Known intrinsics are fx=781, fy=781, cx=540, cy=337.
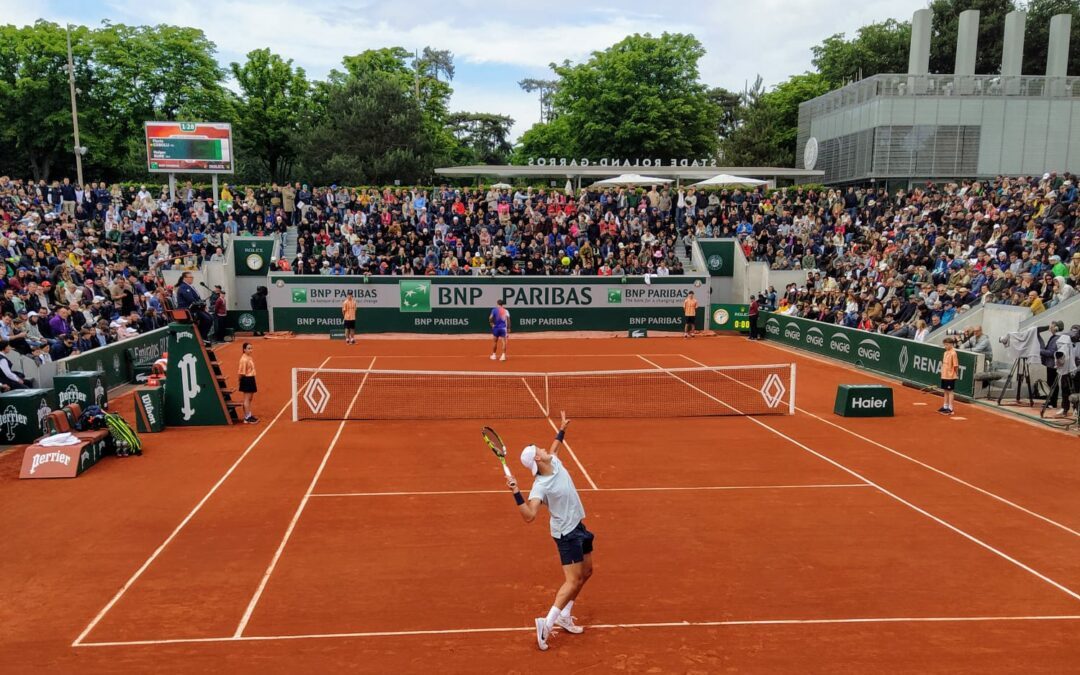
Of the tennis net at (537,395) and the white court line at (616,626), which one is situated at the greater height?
the tennis net at (537,395)

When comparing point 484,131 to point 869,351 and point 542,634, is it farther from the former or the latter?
point 542,634

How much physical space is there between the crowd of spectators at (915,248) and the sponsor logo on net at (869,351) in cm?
78

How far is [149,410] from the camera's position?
50.0ft

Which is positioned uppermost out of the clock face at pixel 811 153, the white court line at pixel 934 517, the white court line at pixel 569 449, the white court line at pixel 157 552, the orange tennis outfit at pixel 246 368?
the clock face at pixel 811 153

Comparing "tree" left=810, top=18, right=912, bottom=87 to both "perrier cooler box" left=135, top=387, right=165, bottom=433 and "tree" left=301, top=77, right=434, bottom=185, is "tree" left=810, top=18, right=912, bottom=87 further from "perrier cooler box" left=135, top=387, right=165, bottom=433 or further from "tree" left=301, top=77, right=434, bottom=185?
"perrier cooler box" left=135, top=387, right=165, bottom=433

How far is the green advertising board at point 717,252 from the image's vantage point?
118 ft

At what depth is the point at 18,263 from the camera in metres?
23.2

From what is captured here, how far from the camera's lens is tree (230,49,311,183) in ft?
202

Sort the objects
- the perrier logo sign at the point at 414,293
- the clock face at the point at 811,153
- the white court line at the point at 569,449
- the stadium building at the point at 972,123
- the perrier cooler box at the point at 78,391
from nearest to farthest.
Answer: the white court line at the point at 569,449, the perrier cooler box at the point at 78,391, the perrier logo sign at the point at 414,293, the stadium building at the point at 972,123, the clock face at the point at 811,153

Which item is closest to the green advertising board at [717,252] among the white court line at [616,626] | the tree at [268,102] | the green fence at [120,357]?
the green fence at [120,357]

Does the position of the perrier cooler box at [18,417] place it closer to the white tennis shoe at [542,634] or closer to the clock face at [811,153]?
the white tennis shoe at [542,634]

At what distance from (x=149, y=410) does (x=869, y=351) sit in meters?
19.6

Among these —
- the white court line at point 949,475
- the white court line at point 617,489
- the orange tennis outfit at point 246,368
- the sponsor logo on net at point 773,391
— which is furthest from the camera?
the sponsor logo on net at point 773,391

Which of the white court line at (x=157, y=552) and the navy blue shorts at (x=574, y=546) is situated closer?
the navy blue shorts at (x=574, y=546)
